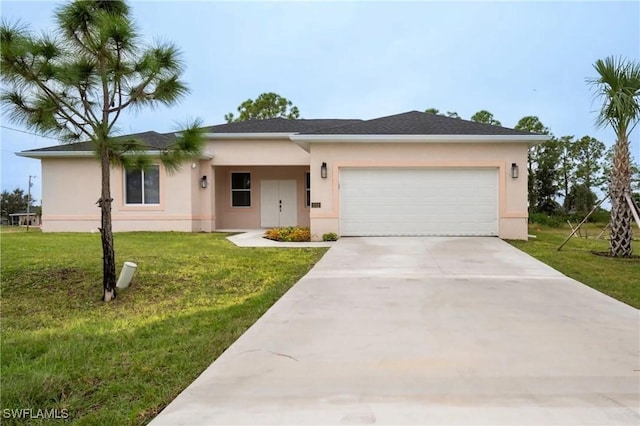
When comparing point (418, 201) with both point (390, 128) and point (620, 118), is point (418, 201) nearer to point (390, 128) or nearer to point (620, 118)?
point (390, 128)

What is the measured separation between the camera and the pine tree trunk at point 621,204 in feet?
35.0

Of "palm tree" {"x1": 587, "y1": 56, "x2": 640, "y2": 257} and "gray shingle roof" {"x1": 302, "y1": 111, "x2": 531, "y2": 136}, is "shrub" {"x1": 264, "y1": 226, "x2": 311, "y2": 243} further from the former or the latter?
"palm tree" {"x1": 587, "y1": 56, "x2": 640, "y2": 257}

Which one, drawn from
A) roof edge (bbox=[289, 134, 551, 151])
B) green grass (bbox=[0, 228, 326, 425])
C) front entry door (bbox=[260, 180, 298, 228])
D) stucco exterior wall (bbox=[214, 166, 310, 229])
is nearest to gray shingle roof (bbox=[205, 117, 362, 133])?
stucco exterior wall (bbox=[214, 166, 310, 229])

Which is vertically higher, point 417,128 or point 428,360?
point 417,128

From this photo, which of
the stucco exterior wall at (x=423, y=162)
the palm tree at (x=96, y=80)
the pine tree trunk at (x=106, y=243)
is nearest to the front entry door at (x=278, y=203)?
the stucco exterior wall at (x=423, y=162)

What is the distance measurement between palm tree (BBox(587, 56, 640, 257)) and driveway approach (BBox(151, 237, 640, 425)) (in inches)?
180

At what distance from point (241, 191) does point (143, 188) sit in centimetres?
410

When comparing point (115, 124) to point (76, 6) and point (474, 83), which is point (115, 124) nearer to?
point (76, 6)

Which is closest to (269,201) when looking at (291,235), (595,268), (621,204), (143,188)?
(143,188)

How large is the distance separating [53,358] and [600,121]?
1247cm

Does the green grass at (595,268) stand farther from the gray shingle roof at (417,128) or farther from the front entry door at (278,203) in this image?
the front entry door at (278,203)

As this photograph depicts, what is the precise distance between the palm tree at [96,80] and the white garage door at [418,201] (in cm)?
714

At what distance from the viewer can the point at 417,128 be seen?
13867mm

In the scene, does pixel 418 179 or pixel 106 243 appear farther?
pixel 418 179
